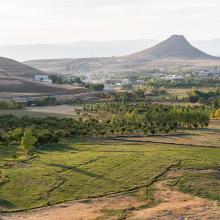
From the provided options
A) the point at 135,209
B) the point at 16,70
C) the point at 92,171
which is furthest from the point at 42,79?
the point at 135,209

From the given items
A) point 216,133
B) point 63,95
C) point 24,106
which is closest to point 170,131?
point 216,133

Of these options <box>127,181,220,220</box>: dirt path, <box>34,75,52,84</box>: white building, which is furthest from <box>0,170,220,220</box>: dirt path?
<box>34,75,52,84</box>: white building

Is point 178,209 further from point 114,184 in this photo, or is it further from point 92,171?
point 92,171

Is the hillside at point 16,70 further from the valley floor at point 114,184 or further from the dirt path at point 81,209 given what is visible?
the dirt path at point 81,209

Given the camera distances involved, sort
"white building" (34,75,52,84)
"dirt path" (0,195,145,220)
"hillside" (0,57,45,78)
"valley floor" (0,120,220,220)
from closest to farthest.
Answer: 1. "dirt path" (0,195,145,220)
2. "valley floor" (0,120,220,220)
3. "white building" (34,75,52,84)
4. "hillside" (0,57,45,78)

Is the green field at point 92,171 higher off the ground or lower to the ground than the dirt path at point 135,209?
higher

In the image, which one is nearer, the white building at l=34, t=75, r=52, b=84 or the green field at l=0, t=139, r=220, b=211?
the green field at l=0, t=139, r=220, b=211

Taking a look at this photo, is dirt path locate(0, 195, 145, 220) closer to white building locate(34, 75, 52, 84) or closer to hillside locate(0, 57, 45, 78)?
white building locate(34, 75, 52, 84)

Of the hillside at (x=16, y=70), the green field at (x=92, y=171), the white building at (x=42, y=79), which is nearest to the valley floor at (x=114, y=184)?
the green field at (x=92, y=171)

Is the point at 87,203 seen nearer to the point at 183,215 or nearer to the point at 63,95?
the point at 183,215
